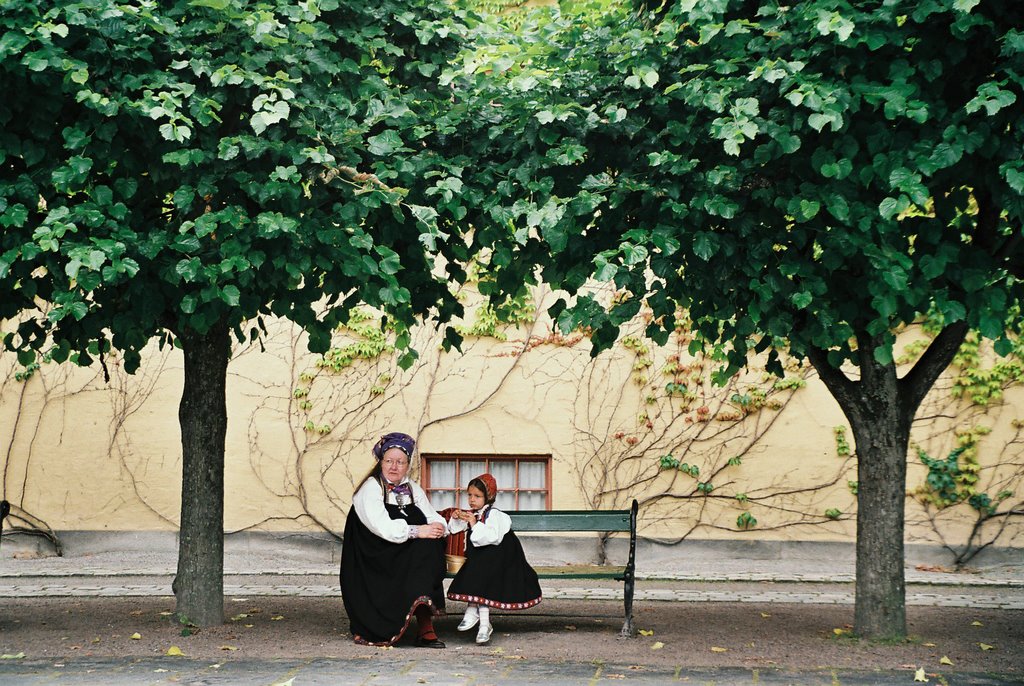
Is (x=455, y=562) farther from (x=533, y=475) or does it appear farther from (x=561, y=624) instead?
(x=533, y=475)

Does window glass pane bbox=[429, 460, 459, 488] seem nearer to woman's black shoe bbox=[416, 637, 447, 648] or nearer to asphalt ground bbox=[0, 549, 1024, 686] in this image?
asphalt ground bbox=[0, 549, 1024, 686]

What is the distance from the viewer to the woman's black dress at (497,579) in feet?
24.4

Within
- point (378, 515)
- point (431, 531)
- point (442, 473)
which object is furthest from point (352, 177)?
point (442, 473)

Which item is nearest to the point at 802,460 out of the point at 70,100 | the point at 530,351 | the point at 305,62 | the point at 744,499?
the point at 744,499

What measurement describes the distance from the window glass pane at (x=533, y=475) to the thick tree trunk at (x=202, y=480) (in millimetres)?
4954

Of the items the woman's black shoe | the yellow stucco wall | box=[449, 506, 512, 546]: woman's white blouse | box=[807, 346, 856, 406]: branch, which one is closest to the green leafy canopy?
box=[449, 506, 512, 546]: woman's white blouse

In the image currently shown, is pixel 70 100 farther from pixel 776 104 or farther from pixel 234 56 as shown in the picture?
pixel 776 104

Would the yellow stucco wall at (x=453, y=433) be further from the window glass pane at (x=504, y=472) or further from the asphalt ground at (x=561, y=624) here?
the asphalt ground at (x=561, y=624)

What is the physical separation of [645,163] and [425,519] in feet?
9.51

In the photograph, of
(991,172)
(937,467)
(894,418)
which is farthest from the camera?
(937,467)

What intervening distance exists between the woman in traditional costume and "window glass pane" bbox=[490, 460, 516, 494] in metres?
4.58

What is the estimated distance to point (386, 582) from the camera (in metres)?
7.38

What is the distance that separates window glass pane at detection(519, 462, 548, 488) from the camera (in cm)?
1223

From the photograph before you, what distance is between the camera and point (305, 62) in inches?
257
